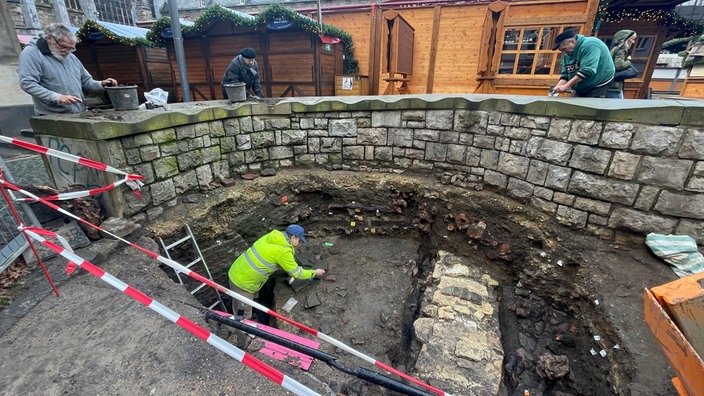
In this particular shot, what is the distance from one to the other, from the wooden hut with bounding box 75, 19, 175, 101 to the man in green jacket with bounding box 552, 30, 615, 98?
437 inches

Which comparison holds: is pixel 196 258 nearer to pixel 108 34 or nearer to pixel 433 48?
pixel 433 48

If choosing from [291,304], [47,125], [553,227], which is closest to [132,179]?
[47,125]

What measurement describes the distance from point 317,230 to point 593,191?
4.61 m

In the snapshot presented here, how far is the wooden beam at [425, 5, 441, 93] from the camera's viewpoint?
8309 millimetres

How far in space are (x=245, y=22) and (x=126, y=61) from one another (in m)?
5.21

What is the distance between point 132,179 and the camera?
4.06 m

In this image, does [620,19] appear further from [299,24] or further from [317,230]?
[317,230]

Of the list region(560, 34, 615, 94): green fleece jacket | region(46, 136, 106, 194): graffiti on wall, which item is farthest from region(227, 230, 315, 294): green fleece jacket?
region(560, 34, 615, 94): green fleece jacket

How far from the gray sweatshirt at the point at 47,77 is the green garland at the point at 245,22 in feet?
15.2

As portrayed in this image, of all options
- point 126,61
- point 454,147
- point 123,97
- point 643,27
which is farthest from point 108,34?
point 643,27

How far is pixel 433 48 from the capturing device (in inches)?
337

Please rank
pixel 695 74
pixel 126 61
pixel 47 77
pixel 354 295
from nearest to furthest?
pixel 47 77 → pixel 354 295 → pixel 126 61 → pixel 695 74

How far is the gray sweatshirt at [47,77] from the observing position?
12.7ft

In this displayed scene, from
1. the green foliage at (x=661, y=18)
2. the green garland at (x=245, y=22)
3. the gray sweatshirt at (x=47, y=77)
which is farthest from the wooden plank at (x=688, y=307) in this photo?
the green foliage at (x=661, y=18)
